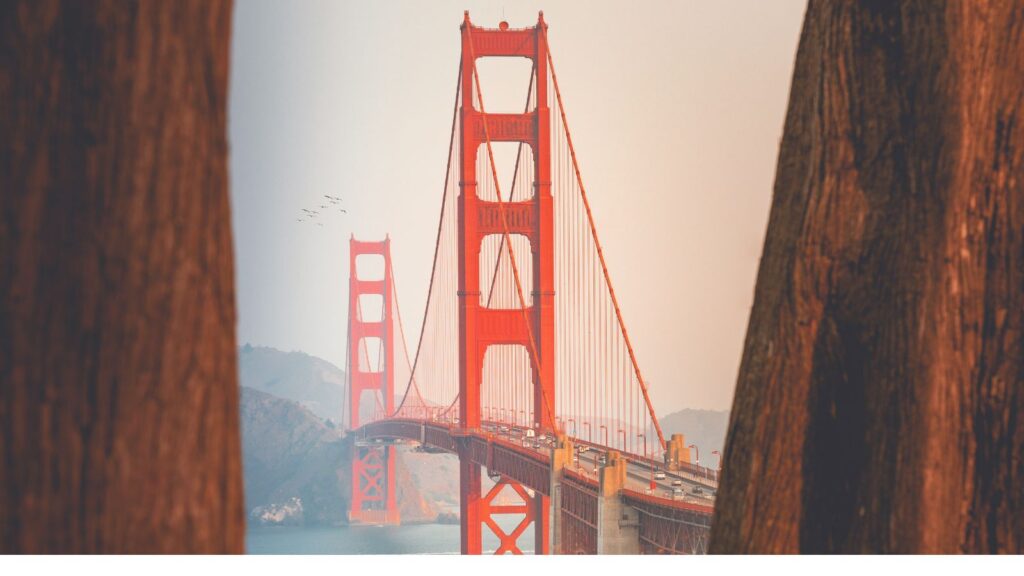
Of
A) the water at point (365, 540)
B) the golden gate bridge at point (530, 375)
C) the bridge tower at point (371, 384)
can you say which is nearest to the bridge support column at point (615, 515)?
the golden gate bridge at point (530, 375)

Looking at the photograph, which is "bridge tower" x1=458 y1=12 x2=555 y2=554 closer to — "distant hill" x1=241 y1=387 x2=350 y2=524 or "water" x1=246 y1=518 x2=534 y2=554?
"water" x1=246 y1=518 x2=534 y2=554

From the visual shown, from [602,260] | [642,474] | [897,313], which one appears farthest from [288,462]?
[897,313]

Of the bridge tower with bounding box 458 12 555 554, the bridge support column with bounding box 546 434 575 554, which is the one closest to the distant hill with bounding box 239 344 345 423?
the bridge tower with bounding box 458 12 555 554

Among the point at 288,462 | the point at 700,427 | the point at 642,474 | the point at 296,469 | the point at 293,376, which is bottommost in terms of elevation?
the point at 296,469

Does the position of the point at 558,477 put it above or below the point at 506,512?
above

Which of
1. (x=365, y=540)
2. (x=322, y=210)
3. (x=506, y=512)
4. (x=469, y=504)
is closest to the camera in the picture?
(x=322, y=210)

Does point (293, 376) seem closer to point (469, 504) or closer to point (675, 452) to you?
point (469, 504)

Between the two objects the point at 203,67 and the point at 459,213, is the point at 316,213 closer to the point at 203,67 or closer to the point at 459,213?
the point at 459,213
